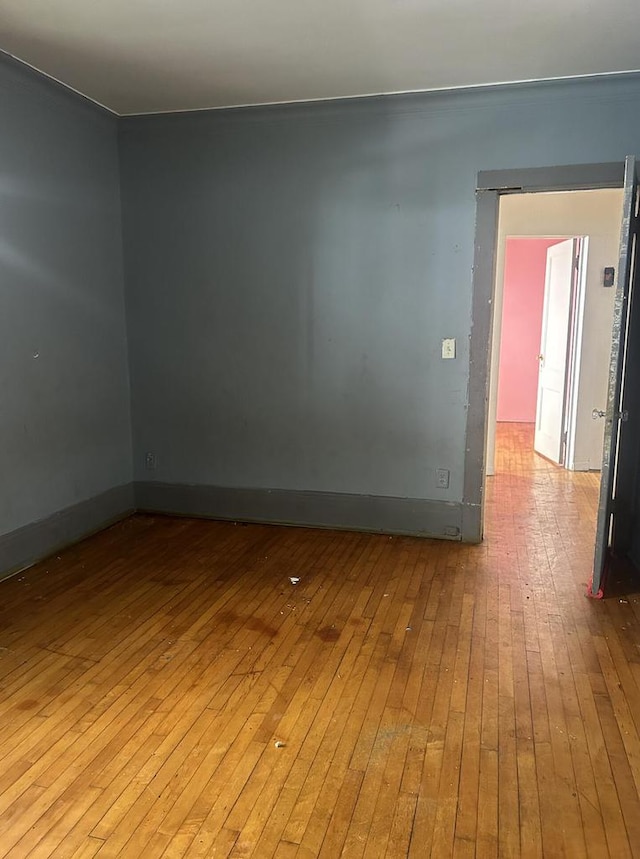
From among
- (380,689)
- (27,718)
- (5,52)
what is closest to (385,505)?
(380,689)

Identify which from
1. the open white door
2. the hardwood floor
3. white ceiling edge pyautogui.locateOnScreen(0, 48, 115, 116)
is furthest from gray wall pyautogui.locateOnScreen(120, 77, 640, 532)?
the open white door

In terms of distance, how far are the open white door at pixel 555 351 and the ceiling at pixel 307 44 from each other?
9.00 feet

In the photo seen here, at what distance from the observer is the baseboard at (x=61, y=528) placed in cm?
339

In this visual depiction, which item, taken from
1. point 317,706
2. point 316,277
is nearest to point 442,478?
point 316,277

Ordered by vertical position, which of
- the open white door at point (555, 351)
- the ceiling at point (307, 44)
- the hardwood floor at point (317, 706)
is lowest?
the hardwood floor at point (317, 706)

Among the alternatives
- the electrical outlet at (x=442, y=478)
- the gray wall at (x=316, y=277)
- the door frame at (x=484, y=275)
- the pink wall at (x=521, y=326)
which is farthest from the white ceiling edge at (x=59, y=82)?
the pink wall at (x=521, y=326)

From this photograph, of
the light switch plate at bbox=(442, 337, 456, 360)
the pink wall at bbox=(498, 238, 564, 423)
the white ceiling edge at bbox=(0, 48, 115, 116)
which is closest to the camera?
the white ceiling edge at bbox=(0, 48, 115, 116)

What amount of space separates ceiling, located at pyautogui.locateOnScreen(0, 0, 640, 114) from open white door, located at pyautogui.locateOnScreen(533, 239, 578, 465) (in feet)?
9.00

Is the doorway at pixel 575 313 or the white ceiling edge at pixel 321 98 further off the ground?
the white ceiling edge at pixel 321 98

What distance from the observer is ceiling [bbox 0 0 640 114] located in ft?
8.63

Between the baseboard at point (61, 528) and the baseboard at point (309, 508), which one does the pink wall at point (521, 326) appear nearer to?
the baseboard at point (309, 508)

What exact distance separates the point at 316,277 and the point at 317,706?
2623mm

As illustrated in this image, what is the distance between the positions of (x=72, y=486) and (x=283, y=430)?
1380 mm

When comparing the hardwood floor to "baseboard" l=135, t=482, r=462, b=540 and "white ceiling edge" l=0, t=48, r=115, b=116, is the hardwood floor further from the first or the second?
"white ceiling edge" l=0, t=48, r=115, b=116
